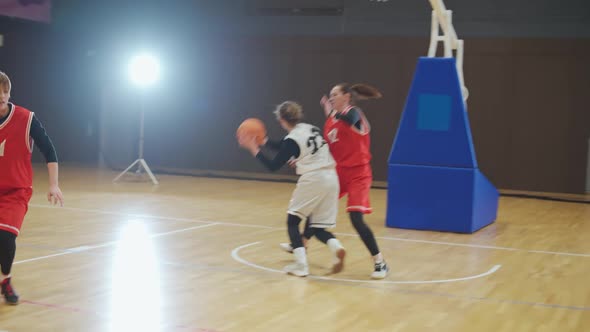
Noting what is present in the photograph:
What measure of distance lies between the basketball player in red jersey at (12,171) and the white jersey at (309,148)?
1.79m

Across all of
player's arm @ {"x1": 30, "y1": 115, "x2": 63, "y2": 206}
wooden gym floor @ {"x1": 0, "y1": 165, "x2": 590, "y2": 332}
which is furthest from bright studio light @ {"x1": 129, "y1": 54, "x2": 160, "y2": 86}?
player's arm @ {"x1": 30, "y1": 115, "x2": 63, "y2": 206}

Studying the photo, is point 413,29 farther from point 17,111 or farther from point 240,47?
point 17,111

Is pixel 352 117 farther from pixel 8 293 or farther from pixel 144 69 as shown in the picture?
pixel 144 69

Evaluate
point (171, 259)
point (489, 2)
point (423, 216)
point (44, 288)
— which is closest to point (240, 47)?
point (489, 2)

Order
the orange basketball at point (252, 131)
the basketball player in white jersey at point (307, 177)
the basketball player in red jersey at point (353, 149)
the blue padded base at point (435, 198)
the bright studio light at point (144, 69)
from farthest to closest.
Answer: the bright studio light at point (144, 69)
the blue padded base at point (435, 198)
the basketball player in red jersey at point (353, 149)
the basketball player in white jersey at point (307, 177)
the orange basketball at point (252, 131)

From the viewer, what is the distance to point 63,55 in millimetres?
17062

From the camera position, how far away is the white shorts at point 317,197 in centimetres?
572

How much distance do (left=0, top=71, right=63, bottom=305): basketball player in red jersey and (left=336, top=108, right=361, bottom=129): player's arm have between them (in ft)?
7.46

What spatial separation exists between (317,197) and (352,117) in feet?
2.33

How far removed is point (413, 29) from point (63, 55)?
757 cm

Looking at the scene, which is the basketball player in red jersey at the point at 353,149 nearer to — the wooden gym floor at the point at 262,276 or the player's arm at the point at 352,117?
the player's arm at the point at 352,117

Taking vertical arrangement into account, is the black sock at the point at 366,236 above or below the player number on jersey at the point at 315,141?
below

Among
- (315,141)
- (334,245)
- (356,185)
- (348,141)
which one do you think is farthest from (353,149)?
(334,245)

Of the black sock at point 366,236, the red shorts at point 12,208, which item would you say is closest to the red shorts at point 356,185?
the black sock at point 366,236
